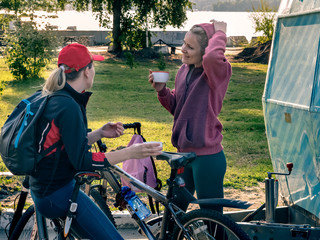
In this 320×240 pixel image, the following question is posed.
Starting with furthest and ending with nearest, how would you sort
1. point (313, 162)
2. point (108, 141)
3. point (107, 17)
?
point (107, 17), point (108, 141), point (313, 162)

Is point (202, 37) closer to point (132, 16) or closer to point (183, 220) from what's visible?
point (183, 220)

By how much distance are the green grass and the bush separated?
0.69 m

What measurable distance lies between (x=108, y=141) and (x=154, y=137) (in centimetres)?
90

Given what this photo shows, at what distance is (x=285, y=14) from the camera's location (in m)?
4.24

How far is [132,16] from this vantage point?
26.4 meters

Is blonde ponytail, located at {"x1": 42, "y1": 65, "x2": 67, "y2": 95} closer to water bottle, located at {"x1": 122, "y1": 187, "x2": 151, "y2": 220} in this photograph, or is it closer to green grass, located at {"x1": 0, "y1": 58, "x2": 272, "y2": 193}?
green grass, located at {"x1": 0, "y1": 58, "x2": 272, "y2": 193}

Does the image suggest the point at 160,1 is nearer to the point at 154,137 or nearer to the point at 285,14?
the point at 154,137

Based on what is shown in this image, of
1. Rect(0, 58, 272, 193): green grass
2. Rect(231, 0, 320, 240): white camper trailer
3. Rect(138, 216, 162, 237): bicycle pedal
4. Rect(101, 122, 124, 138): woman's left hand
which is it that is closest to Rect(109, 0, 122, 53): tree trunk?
Rect(0, 58, 272, 193): green grass

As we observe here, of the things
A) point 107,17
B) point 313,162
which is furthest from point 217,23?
point 107,17

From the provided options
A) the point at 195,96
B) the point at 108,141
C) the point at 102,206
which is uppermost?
the point at 195,96

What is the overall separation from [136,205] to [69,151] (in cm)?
83

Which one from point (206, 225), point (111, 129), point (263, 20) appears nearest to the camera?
point (206, 225)

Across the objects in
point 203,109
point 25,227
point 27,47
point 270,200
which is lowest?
point 25,227

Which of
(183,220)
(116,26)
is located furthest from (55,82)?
(116,26)
